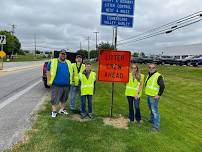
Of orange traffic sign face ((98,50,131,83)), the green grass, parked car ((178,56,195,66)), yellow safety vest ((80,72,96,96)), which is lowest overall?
parked car ((178,56,195,66))

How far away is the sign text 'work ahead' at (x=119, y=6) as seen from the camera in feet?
33.6

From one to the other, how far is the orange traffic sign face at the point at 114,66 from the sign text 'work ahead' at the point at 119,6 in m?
1.06

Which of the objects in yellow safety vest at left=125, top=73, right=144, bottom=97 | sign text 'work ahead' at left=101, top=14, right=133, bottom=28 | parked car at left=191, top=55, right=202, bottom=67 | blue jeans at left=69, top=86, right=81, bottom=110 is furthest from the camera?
parked car at left=191, top=55, right=202, bottom=67

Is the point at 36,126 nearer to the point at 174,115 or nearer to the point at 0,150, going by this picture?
the point at 0,150

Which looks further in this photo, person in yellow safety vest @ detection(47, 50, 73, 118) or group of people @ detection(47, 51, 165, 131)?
person in yellow safety vest @ detection(47, 50, 73, 118)

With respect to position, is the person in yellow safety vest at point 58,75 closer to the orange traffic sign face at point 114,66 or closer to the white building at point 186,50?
the orange traffic sign face at point 114,66

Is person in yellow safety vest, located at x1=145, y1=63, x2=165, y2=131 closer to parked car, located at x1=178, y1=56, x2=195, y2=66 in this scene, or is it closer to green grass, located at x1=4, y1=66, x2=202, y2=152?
green grass, located at x1=4, y1=66, x2=202, y2=152

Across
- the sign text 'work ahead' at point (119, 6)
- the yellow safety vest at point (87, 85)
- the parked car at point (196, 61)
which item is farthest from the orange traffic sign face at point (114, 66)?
the parked car at point (196, 61)

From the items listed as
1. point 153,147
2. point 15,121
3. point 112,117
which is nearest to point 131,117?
point 112,117

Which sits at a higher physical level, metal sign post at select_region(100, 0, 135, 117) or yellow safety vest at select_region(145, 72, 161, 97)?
metal sign post at select_region(100, 0, 135, 117)

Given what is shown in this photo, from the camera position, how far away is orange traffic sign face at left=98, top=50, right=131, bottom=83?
10031 mm

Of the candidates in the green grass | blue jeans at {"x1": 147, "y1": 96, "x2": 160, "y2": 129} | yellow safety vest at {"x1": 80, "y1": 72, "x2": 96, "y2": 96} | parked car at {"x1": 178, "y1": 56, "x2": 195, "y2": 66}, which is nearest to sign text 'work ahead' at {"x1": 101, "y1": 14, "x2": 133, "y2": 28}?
yellow safety vest at {"x1": 80, "y1": 72, "x2": 96, "y2": 96}

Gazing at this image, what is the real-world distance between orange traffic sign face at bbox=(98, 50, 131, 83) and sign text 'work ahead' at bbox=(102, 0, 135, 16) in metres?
1.06

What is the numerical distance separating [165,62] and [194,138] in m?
55.2
